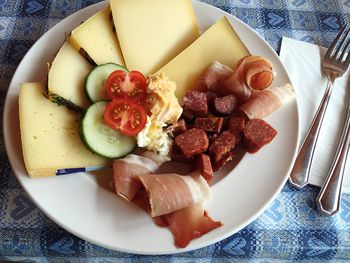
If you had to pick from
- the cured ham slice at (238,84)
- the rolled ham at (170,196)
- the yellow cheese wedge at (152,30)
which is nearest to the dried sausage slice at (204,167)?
the rolled ham at (170,196)

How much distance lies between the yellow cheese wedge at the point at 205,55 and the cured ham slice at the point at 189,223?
43 centimetres

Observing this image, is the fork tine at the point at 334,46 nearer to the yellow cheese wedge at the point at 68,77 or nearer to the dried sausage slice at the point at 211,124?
the dried sausage slice at the point at 211,124

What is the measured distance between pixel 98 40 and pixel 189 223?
27.9 inches

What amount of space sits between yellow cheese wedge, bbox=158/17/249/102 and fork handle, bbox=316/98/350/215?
0.48m

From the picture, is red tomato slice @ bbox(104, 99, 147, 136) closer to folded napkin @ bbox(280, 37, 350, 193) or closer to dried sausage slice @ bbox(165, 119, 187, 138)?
dried sausage slice @ bbox(165, 119, 187, 138)

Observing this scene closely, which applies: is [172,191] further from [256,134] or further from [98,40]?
[98,40]

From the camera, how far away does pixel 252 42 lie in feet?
4.85

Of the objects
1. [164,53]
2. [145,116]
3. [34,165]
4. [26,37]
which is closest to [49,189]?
[34,165]

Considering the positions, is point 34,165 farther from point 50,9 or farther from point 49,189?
point 50,9

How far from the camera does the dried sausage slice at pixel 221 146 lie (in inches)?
46.4

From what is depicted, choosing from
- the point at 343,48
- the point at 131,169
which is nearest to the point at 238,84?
the point at 131,169

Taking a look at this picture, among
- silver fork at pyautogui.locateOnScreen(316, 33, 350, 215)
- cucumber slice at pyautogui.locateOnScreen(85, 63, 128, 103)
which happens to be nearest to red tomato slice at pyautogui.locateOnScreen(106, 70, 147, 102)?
cucumber slice at pyautogui.locateOnScreen(85, 63, 128, 103)

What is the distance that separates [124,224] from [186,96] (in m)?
0.45

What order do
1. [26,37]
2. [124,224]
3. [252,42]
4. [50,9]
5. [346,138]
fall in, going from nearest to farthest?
1. [124,224]
2. [346,138]
3. [252,42]
4. [26,37]
5. [50,9]
